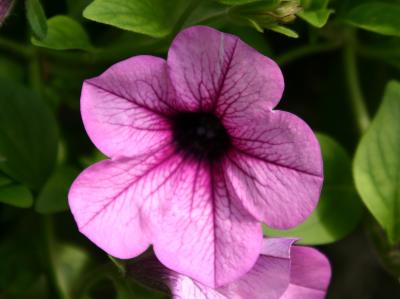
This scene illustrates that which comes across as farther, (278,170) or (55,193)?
(55,193)

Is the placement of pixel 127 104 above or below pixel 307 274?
above

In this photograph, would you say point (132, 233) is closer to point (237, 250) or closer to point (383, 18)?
point (237, 250)

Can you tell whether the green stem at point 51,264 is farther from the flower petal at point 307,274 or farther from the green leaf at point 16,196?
the flower petal at point 307,274

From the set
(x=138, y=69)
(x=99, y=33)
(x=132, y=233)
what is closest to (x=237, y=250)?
(x=132, y=233)

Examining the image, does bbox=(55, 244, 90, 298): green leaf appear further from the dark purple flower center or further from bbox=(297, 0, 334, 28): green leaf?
bbox=(297, 0, 334, 28): green leaf

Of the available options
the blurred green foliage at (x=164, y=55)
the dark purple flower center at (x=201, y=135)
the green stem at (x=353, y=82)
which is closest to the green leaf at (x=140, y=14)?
the blurred green foliage at (x=164, y=55)

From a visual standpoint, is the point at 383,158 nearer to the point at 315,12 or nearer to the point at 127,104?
the point at 315,12

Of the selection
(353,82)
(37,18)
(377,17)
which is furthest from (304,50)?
(37,18)
